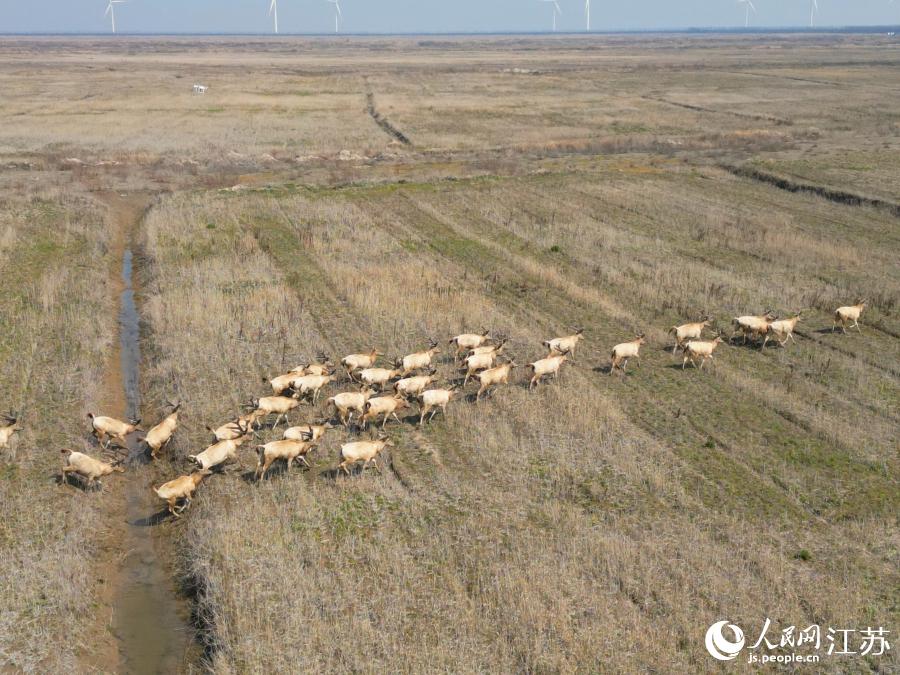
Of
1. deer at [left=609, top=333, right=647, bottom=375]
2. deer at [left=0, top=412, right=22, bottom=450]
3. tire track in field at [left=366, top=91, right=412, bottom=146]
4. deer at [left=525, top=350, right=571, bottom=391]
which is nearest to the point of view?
deer at [left=0, top=412, right=22, bottom=450]

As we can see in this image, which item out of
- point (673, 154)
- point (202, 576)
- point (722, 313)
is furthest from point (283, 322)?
point (673, 154)

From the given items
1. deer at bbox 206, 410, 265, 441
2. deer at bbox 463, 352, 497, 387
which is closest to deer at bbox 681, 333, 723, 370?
deer at bbox 463, 352, 497, 387

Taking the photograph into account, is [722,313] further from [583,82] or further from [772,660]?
[583,82]

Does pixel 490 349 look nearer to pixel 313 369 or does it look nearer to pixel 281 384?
pixel 313 369

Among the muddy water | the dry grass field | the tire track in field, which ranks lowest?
the muddy water

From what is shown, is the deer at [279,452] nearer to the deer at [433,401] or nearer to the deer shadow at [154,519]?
the deer shadow at [154,519]

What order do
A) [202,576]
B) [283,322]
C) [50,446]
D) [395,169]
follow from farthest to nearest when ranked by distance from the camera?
[395,169] → [283,322] → [50,446] → [202,576]

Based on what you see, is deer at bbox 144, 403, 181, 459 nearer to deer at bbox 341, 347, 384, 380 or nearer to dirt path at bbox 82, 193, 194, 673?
dirt path at bbox 82, 193, 194, 673
